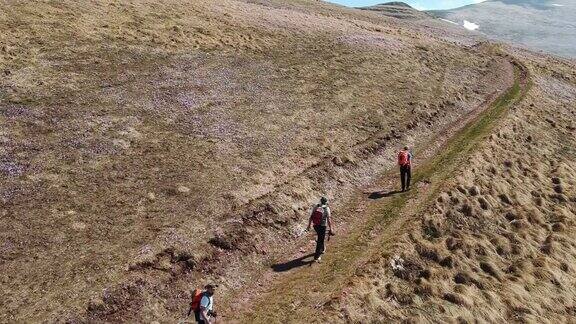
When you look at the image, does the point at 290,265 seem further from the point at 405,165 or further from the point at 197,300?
the point at 405,165

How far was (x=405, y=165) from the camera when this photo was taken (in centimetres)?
3058

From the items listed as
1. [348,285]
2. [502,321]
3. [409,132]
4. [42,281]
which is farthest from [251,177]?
[409,132]

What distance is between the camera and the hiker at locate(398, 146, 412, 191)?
3036 centimetres

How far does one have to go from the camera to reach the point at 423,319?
64.5 ft

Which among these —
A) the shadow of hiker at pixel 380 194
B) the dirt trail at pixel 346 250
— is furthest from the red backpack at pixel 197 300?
the shadow of hiker at pixel 380 194

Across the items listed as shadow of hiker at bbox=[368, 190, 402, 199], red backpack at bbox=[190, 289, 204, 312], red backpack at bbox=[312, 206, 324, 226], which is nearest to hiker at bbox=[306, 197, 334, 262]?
red backpack at bbox=[312, 206, 324, 226]

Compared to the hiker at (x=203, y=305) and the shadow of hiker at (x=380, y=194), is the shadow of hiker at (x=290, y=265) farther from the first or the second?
the shadow of hiker at (x=380, y=194)

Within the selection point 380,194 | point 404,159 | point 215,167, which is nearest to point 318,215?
point 215,167

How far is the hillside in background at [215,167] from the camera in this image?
67.1 feet

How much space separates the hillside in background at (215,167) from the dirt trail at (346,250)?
0.28 meters

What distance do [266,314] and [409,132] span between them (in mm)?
27011

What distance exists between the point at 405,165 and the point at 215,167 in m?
12.0

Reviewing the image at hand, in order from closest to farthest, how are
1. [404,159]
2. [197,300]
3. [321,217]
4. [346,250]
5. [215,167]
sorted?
[197,300] → [321,217] → [346,250] → [215,167] → [404,159]

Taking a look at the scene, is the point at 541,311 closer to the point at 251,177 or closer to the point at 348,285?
the point at 348,285
